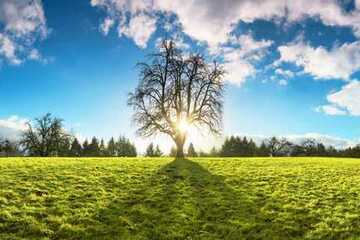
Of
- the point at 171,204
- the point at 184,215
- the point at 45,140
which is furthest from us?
the point at 45,140

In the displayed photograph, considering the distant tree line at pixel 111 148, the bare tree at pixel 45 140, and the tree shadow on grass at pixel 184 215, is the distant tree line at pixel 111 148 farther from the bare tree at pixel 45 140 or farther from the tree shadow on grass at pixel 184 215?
the tree shadow on grass at pixel 184 215

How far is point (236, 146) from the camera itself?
11719cm

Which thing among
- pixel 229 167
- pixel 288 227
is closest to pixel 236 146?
pixel 229 167

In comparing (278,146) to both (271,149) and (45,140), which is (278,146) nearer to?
(271,149)

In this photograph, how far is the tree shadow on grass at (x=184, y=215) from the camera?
48.8 ft

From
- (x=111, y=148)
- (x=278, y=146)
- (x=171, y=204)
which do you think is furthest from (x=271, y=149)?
(x=171, y=204)

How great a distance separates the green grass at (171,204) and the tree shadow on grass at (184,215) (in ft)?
0.15

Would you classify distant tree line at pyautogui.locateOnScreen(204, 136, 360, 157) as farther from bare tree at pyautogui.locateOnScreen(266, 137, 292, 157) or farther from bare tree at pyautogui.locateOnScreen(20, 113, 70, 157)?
bare tree at pyautogui.locateOnScreen(20, 113, 70, 157)

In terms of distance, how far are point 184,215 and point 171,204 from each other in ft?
6.12

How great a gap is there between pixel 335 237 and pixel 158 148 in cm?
12765

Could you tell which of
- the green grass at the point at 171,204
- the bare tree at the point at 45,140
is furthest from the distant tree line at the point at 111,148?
the green grass at the point at 171,204

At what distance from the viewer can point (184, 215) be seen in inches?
667

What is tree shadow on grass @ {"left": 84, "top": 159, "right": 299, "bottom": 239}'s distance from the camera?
14.9 m

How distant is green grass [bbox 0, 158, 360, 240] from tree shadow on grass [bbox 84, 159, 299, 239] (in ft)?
0.15
